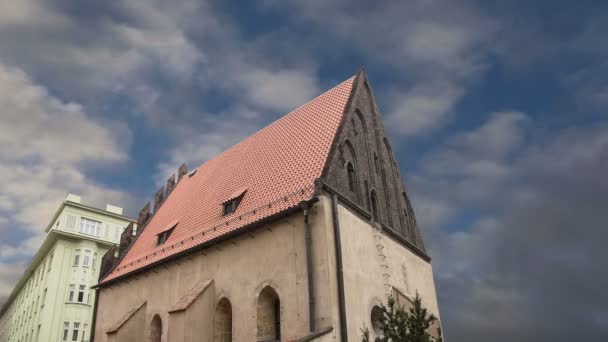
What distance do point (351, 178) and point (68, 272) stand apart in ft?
94.8

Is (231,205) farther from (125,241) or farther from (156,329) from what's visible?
(125,241)

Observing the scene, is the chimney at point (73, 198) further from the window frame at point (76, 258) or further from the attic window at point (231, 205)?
the attic window at point (231, 205)

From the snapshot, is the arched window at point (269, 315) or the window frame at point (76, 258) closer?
the arched window at point (269, 315)

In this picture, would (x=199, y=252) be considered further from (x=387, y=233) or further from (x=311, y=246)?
(x=387, y=233)

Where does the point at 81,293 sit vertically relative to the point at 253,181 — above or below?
above

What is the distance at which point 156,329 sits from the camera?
18.8m

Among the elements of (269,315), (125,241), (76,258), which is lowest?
(269,315)

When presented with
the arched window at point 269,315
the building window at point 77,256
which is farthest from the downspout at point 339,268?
the building window at point 77,256

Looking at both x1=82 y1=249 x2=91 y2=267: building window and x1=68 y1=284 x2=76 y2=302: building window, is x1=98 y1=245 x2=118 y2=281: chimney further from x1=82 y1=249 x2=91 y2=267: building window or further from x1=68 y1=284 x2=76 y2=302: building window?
x1=82 y1=249 x2=91 y2=267: building window

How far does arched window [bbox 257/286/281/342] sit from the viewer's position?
14.8 meters

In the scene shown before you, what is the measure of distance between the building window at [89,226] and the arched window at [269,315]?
29.1 m

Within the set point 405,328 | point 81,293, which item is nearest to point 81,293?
point 81,293

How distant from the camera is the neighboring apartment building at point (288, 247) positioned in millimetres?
14125

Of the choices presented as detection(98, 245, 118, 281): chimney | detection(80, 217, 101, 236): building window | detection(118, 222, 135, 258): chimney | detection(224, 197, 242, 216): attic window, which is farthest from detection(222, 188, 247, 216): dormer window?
detection(80, 217, 101, 236): building window
